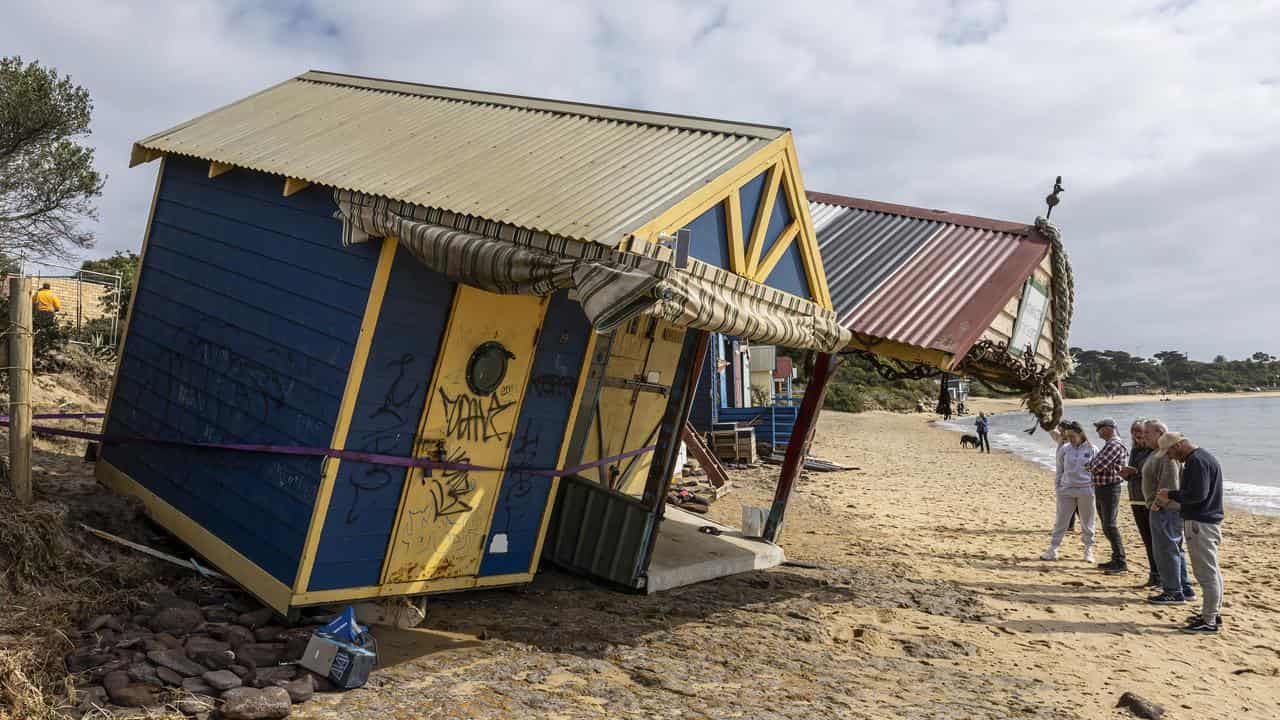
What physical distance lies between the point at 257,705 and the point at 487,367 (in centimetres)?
291

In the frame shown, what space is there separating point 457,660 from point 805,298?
4.25m

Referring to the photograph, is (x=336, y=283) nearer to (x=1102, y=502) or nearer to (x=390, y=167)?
(x=390, y=167)

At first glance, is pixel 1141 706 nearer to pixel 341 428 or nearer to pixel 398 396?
pixel 398 396

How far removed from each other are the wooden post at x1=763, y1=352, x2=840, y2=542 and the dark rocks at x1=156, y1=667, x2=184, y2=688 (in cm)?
676

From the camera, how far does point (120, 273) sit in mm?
18812

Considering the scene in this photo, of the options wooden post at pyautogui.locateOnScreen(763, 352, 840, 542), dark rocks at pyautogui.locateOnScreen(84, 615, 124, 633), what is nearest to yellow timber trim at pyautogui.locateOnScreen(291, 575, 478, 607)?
dark rocks at pyautogui.locateOnScreen(84, 615, 124, 633)

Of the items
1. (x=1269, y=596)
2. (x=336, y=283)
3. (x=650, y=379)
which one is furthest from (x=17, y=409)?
(x=1269, y=596)

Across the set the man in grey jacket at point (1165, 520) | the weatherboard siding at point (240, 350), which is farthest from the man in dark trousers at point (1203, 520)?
the weatherboard siding at point (240, 350)

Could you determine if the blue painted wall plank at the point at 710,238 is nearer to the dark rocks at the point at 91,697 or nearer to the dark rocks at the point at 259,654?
the dark rocks at the point at 259,654

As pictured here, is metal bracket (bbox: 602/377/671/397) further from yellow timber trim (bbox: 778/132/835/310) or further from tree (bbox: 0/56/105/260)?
tree (bbox: 0/56/105/260)

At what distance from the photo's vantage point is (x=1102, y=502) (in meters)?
10.6

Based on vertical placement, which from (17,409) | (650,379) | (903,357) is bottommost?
(17,409)

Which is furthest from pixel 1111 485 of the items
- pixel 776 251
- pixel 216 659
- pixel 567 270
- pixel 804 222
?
pixel 216 659

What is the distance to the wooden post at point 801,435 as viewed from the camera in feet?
32.1
